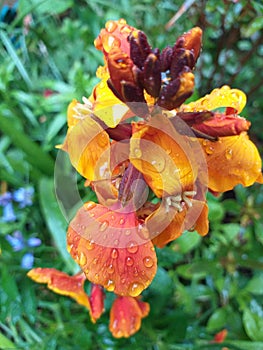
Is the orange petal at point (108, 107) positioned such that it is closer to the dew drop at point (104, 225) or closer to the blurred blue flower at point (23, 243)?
the dew drop at point (104, 225)

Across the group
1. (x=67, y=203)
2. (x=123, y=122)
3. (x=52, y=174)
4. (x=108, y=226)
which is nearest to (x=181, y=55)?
(x=123, y=122)

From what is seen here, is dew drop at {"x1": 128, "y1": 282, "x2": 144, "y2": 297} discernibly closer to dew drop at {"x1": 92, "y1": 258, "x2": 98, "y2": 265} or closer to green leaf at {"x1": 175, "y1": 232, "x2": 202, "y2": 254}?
dew drop at {"x1": 92, "y1": 258, "x2": 98, "y2": 265}

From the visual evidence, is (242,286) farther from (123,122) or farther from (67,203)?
(123,122)

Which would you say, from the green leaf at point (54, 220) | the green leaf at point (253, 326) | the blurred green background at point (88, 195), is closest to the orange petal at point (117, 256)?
the blurred green background at point (88, 195)

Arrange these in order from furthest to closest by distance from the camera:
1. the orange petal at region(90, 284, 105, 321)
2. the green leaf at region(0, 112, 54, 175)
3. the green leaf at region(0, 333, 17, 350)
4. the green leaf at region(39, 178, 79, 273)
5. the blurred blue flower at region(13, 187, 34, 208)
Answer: the blurred blue flower at region(13, 187, 34, 208) → the green leaf at region(0, 112, 54, 175) → the green leaf at region(39, 178, 79, 273) → the green leaf at region(0, 333, 17, 350) → the orange petal at region(90, 284, 105, 321)

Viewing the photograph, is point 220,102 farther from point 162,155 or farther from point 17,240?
point 17,240

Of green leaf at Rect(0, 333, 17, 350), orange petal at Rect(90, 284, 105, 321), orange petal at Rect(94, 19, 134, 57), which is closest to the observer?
orange petal at Rect(94, 19, 134, 57)

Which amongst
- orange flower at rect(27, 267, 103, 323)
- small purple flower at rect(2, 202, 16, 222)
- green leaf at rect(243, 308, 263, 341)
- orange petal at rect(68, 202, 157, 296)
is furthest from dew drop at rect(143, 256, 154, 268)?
small purple flower at rect(2, 202, 16, 222)

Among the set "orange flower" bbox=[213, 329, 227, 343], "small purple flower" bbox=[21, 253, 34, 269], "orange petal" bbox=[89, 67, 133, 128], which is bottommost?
"orange flower" bbox=[213, 329, 227, 343]
